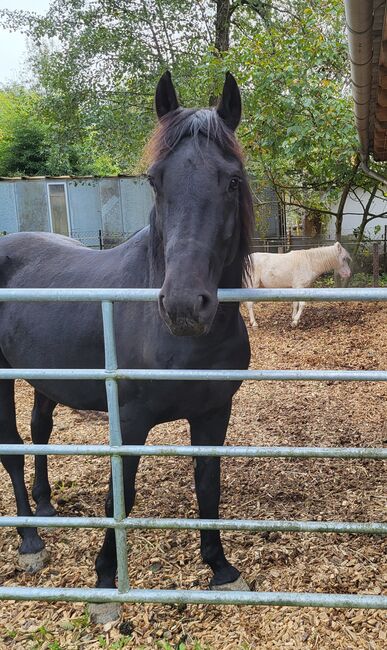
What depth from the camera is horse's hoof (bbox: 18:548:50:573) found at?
8.16ft

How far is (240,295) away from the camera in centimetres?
161

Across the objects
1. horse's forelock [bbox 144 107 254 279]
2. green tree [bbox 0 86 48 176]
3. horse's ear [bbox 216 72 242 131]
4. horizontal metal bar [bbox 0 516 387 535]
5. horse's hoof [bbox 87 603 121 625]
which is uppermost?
green tree [bbox 0 86 48 176]

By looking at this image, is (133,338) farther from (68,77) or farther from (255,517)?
(68,77)

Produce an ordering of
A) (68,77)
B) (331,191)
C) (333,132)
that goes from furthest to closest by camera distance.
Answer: (68,77) < (331,191) < (333,132)

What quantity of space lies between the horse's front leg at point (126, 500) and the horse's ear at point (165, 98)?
4.13ft

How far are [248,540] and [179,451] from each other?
1.21 m

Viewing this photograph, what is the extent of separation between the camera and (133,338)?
211 centimetres

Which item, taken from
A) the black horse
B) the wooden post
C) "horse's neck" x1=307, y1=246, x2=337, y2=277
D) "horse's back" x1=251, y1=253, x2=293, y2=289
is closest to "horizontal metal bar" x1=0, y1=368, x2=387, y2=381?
the black horse

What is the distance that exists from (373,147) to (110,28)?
8.01 m

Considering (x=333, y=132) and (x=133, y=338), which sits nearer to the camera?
(x=133, y=338)

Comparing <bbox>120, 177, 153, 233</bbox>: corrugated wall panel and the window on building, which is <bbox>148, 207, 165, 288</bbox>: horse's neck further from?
the window on building

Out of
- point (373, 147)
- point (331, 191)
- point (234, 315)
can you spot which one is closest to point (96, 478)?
point (234, 315)

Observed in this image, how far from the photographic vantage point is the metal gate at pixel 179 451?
5.34 ft

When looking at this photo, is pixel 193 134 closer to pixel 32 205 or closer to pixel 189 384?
pixel 189 384
